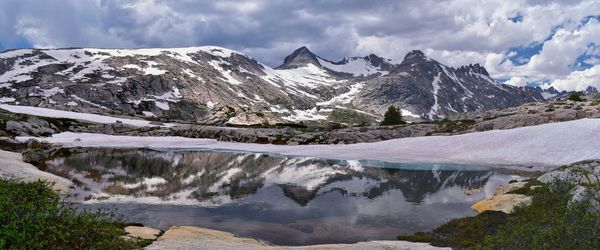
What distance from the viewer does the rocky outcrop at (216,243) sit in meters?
15.6

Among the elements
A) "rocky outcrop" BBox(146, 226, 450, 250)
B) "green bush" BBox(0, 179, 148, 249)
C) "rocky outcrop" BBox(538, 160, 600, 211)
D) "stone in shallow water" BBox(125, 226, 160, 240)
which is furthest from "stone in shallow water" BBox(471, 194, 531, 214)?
"green bush" BBox(0, 179, 148, 249)

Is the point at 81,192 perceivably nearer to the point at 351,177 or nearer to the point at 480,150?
the point at 351,177

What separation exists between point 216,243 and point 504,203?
762 inches

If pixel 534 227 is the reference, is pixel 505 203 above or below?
below

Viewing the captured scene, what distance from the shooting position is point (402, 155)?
222 ft

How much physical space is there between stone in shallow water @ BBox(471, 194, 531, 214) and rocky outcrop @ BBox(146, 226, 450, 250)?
9420 mm

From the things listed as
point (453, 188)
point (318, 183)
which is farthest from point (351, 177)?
point (453, 188)

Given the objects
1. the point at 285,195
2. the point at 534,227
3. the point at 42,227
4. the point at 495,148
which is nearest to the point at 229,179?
the point at 285,195

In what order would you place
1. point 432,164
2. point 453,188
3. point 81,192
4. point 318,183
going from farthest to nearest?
1. point 432,164
2. point 318,183
3. point 453,188
4. point 81,192

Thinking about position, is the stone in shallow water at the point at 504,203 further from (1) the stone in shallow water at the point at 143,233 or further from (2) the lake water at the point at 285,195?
(1) the stone in shallow water at the point at 143,233

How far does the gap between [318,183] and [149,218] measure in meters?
19.9

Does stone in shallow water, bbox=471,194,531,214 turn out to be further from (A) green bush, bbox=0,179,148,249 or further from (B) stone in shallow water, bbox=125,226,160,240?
(A) green bush, bbox=0,179,148,249

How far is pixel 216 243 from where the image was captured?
55.1ft

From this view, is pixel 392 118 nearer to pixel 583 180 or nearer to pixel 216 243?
pixel 583 180
